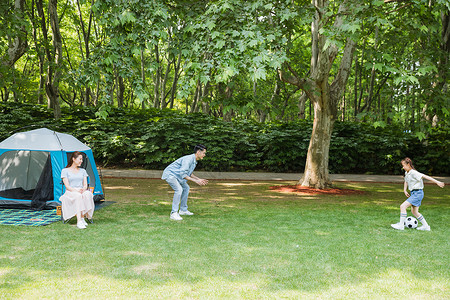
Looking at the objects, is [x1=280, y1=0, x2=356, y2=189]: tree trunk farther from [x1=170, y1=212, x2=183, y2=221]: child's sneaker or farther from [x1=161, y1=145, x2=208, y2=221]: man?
[x1=170, y1=212, x2=183, y2=221]: child's sneaker

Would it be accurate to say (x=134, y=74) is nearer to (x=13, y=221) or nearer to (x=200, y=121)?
(x=13, y=221)

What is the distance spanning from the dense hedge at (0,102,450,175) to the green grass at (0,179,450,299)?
9212mm

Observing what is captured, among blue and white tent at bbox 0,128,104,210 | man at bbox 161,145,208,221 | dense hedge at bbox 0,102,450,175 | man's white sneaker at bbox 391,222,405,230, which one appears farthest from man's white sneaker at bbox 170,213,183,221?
dense hedge at bbox 0,102,450,175

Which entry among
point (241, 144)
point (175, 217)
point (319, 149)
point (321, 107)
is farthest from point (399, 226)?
point (241, 144)

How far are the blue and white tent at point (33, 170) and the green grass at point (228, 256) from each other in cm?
135

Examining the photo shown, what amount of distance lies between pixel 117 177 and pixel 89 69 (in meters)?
8.18

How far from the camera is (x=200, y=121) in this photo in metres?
19.3

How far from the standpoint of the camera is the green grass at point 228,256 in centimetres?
419

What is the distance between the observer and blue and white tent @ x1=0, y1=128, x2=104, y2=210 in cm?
893

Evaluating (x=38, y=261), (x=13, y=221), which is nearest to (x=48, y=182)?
(x=13, y=221)

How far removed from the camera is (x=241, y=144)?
18.8 meters

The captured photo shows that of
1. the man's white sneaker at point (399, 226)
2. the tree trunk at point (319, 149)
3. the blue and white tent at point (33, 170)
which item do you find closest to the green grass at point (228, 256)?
the man's white sneaker at point (399, 226)

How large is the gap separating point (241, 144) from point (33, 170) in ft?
34.0

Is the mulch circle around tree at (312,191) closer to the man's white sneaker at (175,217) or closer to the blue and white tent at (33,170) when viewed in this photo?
the man's white sneaker at (175,217)
